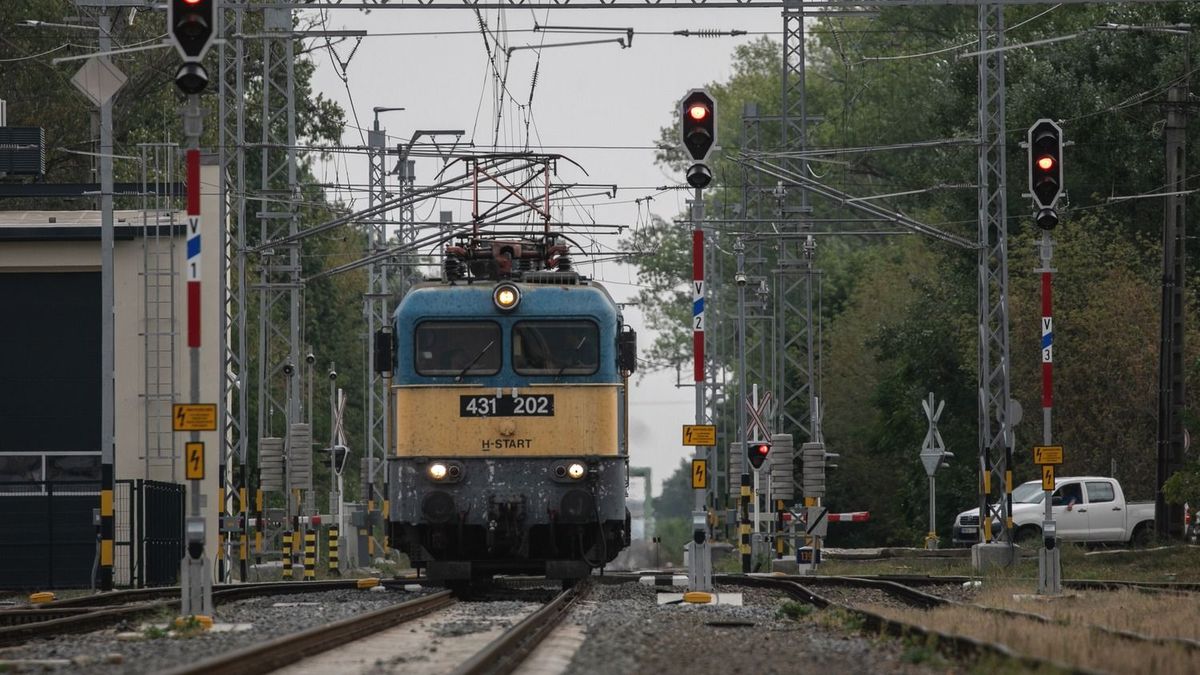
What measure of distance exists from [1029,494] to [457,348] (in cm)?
2280

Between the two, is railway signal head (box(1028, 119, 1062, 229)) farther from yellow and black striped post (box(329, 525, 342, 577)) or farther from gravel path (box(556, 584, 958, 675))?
yellow and black striped post (box(329, 525, 342, 577))

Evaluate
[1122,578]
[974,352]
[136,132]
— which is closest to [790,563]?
[1122,578]

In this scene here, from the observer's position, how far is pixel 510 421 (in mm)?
21391

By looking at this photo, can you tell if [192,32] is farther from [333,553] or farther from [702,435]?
[333,553]

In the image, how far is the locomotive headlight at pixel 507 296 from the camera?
21.8 metres

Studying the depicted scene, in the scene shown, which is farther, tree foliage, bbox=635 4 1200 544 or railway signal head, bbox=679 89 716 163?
tree foliage, bbox=635 4 1200 544

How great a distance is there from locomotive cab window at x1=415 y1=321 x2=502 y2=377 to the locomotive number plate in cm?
35

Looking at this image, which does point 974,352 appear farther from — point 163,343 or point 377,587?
point 377,587

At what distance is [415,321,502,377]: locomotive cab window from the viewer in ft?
71.2

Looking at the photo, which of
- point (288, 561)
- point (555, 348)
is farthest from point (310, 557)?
point (555, 348)

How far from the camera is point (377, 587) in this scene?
24.2 meters

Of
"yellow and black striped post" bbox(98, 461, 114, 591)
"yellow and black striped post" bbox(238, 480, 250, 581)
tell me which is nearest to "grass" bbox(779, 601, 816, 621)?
"yellow and black striped post" bbox(98, 461, 114, 591)

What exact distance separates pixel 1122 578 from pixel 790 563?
23.5ft

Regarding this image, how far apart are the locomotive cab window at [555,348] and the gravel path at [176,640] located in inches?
114
